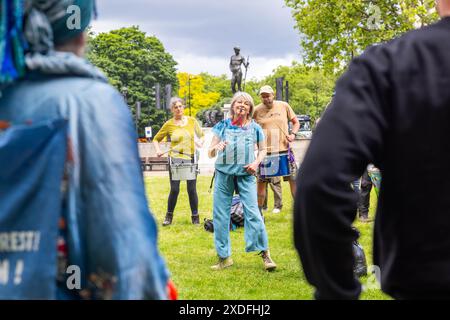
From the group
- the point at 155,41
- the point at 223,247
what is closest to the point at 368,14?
the point at 223,247

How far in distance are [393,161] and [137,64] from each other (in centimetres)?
7830

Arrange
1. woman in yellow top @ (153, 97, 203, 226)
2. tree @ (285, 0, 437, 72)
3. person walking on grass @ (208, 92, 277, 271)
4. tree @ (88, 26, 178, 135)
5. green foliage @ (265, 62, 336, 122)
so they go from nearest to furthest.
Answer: person walking on grass @ (208, 92, 277, 271) → woman in yellow top @ (153, 97, 203, 226) → tree @ (285, 0, 437, 72) → tree @ (88, 26, 178, 135) → green foliage @ (265, 62, 336, 122)

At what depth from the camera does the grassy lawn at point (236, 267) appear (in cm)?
613

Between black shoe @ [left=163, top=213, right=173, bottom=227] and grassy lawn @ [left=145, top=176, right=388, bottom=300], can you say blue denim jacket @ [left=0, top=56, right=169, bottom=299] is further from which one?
black shoe @ [left=163, top=213, right=173, bottom=227]

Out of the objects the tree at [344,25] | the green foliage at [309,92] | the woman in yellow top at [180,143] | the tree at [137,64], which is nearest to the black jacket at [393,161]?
the woman in yellow top at [180,143]

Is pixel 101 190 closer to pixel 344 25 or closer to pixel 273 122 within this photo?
pixel 273 122

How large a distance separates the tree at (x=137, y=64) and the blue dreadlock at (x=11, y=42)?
236ft

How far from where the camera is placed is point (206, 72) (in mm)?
104688

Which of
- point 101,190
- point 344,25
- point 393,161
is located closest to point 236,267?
point 393,161

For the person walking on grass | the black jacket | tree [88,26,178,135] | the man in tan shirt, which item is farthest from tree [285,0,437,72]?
tree [88,26,178,135]

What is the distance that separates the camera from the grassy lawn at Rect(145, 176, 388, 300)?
20.1 feet

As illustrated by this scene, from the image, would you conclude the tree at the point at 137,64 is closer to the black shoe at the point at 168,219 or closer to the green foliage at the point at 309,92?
the green foliage at the point at 309,92

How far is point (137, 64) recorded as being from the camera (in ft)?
257

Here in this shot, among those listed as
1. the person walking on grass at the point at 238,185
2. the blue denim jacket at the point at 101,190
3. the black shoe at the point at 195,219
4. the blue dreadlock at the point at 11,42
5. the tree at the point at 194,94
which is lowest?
the black shoe at the point at 195,219
